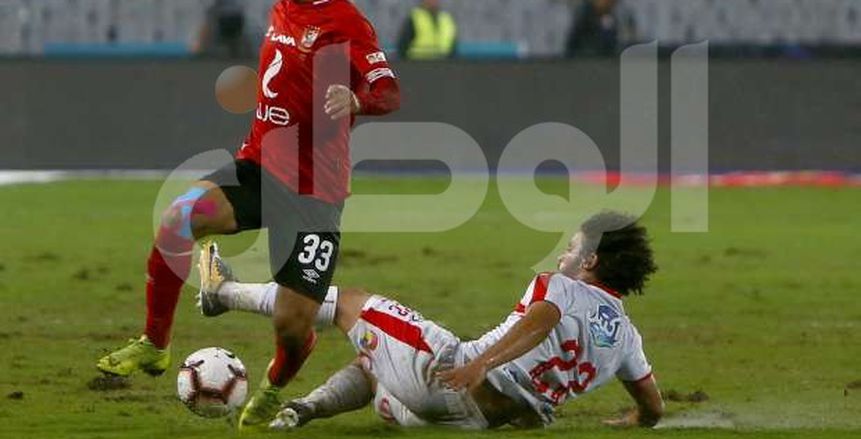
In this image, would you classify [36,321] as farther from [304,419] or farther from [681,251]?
[681,251]

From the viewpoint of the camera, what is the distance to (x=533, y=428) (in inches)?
332

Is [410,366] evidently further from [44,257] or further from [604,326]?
[44,257]

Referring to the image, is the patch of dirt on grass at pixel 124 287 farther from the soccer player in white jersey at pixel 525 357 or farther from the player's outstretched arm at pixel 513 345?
the player's outstretched arm at pixel 513 345

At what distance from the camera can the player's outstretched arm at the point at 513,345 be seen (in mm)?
8047

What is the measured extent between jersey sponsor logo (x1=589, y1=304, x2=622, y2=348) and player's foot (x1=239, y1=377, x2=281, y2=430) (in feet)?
4.99

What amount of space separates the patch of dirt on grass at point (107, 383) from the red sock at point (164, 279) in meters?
0.95

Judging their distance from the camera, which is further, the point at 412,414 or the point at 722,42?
the point at 722,42

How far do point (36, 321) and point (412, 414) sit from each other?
15.3 feet

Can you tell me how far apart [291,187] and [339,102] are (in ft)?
2.08

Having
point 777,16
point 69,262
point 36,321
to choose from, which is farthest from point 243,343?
point 777,16

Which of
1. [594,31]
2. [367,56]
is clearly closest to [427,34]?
[594,31]

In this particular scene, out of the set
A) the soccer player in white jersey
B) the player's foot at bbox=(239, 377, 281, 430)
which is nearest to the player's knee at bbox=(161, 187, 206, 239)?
the player's foot at bbox=(239, 377, 281, 430)

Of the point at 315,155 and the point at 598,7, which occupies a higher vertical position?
the point at 315,155

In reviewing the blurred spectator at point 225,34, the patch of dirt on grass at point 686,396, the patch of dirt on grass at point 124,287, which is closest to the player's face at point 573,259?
the patch of dirt on grass at point 686,396
